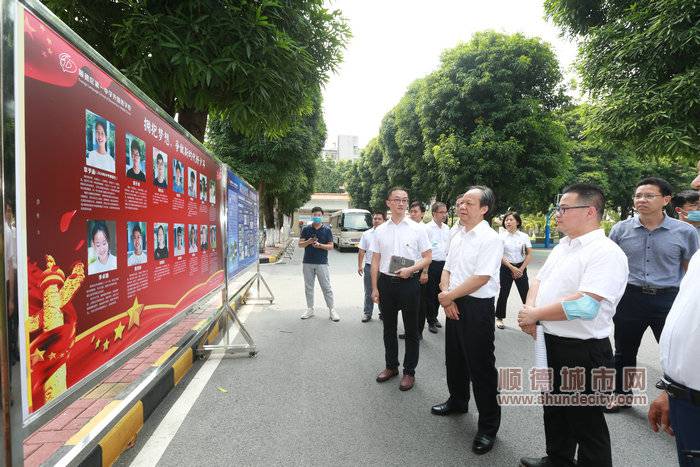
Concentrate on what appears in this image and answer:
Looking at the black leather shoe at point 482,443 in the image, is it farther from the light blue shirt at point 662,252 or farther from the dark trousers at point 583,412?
the light blue shirt at point 662,252

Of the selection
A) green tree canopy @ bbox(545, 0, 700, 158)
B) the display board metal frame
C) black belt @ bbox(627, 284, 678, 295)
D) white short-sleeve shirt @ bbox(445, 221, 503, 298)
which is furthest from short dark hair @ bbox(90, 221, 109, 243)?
green tree canopy @ bbox(545, 0, 700, 158)

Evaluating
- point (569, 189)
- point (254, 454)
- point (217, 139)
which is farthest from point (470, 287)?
point (217, 139)

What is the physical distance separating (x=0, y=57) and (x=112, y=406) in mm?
2327

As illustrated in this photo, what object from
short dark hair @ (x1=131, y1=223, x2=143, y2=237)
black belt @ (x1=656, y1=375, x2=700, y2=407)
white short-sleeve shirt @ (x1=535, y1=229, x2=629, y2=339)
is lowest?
black belt @ (x1=656, y1=375, x2=700, y2=407)

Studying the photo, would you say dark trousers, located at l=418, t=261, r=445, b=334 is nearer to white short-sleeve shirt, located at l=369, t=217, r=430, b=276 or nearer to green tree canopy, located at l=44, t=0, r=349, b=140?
white short-sleeve shirt, located at l=369, t=217, r=430, b=276

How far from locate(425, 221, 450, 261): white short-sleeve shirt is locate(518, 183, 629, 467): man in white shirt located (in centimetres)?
353

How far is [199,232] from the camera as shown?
3.93 meters

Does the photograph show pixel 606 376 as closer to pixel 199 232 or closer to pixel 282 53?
pixel 199 232

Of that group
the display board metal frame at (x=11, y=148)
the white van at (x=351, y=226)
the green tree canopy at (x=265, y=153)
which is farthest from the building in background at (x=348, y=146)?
the display board metal frame at (x=11, y=148)

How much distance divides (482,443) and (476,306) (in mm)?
923

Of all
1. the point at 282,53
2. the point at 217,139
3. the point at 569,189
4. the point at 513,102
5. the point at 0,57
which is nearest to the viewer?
the point at 0,57

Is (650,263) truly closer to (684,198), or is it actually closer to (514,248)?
(684,198)

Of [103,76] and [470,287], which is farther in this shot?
[470,287]

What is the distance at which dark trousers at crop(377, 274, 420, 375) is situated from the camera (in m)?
3.81
